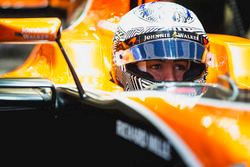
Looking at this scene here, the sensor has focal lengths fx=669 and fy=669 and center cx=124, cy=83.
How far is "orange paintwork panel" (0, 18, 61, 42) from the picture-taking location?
8.87 ft

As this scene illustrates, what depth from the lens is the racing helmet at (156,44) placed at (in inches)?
117

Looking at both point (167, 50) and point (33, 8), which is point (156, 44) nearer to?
point (167, 50)

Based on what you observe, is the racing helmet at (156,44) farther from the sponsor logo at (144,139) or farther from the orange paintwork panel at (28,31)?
the sponsor logo at (144,139)

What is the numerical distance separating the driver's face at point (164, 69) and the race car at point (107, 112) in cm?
27

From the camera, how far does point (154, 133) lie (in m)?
2.04

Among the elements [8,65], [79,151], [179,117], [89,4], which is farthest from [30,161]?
[8,65]

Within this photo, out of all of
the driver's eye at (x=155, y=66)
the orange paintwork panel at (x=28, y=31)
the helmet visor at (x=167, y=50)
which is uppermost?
the orange paintwork panel at (x=28, y=31)

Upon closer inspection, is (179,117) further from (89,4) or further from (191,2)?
(191,2)

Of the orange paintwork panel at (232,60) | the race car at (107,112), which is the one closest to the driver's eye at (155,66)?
the race car at (107,112)

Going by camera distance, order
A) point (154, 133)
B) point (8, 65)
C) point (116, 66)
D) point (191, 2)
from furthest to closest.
Answer: 1. point (191, 2)
2. point (8, 65)
3. point (116, 66)
4. point (154, 133)

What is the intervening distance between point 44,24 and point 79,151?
57 centimetres

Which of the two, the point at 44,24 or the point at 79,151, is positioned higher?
the point at 44,24

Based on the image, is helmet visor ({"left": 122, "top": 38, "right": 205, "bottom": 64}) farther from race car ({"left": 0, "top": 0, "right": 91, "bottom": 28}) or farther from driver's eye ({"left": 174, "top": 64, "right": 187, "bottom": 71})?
race car ({"left": 0, "top": 0, "right": 91, "bottom": 28})

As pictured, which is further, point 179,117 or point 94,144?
point 94,144
